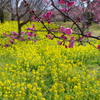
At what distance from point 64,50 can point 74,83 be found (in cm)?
323

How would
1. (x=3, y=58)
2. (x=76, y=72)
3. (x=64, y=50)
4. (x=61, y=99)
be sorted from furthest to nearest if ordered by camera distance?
(x=64, y=50), (x=3, y=58), (x=76, y=72), (x=61, y=99)

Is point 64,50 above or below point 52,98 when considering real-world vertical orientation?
above

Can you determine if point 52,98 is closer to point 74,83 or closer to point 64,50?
point 74,83

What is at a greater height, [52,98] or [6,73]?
[6,73]

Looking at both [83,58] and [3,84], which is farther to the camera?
[83,58]

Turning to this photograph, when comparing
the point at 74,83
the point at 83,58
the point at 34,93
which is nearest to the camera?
the point at 34,93

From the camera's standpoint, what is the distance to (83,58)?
703cm

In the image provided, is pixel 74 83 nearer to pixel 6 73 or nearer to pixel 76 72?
pixel 76 72

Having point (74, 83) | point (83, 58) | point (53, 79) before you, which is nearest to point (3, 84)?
point (53, 79)

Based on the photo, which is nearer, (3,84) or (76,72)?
(3,84)

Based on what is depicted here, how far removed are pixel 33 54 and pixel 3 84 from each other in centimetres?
272

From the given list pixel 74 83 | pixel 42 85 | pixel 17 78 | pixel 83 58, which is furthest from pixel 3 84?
pixel 83 58

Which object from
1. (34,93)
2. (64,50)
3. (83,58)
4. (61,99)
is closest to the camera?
(61,99)

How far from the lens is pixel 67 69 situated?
17.5ft
